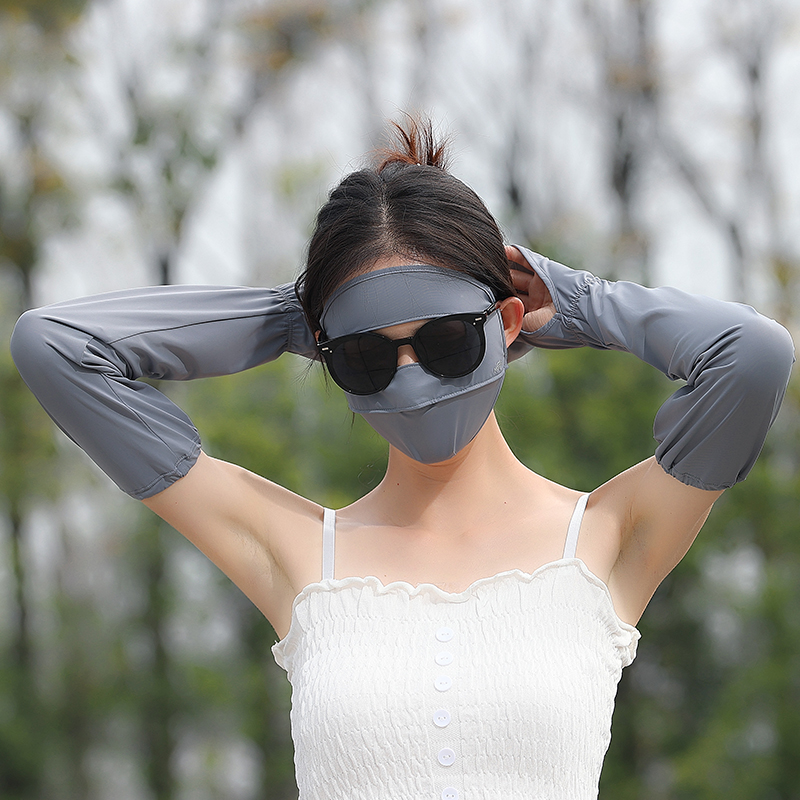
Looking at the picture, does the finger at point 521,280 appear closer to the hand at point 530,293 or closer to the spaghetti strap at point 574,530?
the hand at point 530,293

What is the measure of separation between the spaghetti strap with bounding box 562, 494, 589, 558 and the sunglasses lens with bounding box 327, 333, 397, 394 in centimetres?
35

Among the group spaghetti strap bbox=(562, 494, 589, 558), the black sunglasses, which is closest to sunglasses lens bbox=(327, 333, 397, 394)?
the black sunglasses

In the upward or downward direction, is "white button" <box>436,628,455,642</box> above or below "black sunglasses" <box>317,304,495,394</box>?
below

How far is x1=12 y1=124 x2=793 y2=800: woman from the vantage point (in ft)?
4.55

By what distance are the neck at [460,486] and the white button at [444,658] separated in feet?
0.71

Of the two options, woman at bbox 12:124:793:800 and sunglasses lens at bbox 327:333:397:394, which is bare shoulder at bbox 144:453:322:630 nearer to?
woman at bbox 12:124:793:800

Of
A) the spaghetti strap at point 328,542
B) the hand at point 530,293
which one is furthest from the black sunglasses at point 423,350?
the spaghetti strap at point 328,542

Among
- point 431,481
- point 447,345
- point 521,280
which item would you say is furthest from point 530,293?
point 431,481

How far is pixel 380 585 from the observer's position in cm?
150

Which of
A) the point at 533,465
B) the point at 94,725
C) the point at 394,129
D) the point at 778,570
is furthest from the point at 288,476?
the point at 394,129

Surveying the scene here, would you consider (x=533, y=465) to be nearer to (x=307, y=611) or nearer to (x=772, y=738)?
(x=772, y=738)

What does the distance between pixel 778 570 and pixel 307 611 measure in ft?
16.0

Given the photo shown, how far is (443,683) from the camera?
1.40 meters

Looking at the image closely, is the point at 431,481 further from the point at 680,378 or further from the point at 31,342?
the point at 31,342
